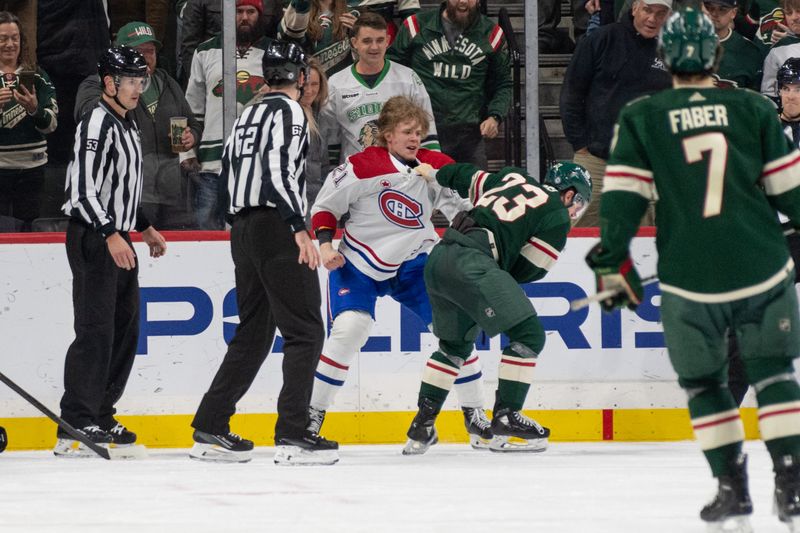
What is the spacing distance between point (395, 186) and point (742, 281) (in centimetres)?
241

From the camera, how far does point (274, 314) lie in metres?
4.82

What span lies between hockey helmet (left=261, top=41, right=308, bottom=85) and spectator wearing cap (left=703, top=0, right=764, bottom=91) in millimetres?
2519

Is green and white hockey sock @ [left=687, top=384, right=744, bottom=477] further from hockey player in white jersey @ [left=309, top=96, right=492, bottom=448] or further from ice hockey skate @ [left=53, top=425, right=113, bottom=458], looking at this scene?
ice hockey skate @ [left=53, top=425, right=113, bottom=458]

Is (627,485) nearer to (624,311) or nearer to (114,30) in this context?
(624,311)

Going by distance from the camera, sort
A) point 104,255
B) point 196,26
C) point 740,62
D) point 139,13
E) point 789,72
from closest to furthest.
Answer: point 104,255 → point 789,72 → point 196,26 → point 139,13 → point 740,62

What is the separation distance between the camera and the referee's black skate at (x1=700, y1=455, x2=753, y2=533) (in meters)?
3.17

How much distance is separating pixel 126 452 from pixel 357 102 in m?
1.98

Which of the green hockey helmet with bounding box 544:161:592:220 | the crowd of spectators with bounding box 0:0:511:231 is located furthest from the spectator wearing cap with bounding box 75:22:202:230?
the green hockey helmet with bounding box 544:161:592:220

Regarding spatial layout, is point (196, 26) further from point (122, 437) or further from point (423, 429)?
point (423, 429)

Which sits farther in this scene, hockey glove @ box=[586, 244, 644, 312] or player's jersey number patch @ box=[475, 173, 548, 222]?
player's jersey number patch @ box=[475, 173, 548, 222]

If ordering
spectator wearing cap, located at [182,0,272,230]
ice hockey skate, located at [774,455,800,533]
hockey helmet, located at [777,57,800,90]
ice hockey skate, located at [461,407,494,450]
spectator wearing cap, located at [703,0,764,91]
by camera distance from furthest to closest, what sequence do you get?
spectator wearing cap, located at [703,0,764,91]
spectator wearing cap, located at [182,0,272,230]
hockey helmet, located at [777,57,800,90]
ice hockey skate, located at [461,407,494,450]
ice hockey skate, located at [774,455,800,533]

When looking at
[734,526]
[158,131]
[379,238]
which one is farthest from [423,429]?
[734,526]

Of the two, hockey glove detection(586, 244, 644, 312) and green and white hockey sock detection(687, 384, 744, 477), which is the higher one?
hockey glove detection(586, 244, 644, 312)

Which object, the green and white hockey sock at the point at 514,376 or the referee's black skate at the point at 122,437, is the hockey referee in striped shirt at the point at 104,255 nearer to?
the referee's black skate at the point at 122,437
